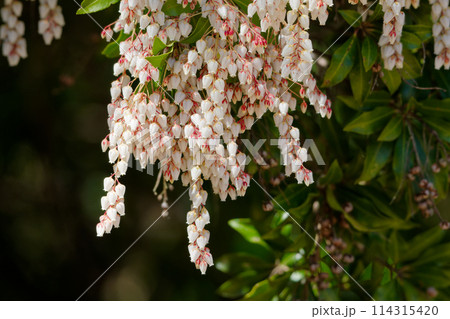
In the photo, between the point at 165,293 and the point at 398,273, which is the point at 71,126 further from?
the point at 398,273

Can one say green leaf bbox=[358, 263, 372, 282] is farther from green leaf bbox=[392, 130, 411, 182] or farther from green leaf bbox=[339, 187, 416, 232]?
green leaf bbox=[392, 130, 411, 182]

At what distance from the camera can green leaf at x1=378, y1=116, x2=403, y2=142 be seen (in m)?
1.78

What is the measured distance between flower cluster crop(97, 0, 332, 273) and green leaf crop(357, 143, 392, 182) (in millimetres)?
604

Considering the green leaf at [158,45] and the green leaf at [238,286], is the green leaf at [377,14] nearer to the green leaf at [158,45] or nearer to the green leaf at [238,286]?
the green leaf at [158,45]

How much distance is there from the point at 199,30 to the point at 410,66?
2.60 feet

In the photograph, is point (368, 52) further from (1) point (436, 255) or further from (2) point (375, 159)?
(1) point (436, 255)

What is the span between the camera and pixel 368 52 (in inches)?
64.2

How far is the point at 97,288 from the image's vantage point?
1896mm

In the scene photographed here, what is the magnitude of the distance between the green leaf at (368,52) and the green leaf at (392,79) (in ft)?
0.40

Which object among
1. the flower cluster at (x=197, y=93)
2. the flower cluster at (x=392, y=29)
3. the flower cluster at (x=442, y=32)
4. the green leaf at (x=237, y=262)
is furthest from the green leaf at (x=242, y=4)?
the green leaf at (x=237, y=262)

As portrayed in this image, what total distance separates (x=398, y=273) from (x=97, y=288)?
42.7 inches

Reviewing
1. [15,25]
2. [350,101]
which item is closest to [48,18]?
[15,25]

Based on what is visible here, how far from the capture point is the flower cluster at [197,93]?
1189 millimetres

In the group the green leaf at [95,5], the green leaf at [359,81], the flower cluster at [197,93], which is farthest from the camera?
the green leaf at [359,81]
